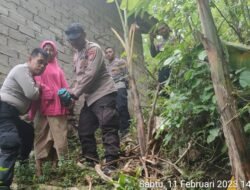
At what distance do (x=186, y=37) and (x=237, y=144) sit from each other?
1.45 meters

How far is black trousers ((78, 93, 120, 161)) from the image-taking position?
3318 mm

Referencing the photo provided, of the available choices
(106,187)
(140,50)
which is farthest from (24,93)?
(140,50)

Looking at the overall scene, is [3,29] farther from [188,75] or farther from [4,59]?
[188,75]

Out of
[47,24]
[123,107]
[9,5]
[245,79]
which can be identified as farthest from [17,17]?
[245,79]

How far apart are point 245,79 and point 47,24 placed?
3.85 meters

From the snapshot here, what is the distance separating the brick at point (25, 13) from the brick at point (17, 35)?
1.11ft

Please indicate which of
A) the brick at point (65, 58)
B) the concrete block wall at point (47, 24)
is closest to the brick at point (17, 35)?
the concrete block wall at point (47, 24)

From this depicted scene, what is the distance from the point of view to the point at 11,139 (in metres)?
2.91

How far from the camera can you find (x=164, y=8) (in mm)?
3512

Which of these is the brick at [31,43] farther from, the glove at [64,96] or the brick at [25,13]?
the glove at [64,96]

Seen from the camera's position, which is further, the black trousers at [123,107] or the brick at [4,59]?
the black trousers at [123,107]

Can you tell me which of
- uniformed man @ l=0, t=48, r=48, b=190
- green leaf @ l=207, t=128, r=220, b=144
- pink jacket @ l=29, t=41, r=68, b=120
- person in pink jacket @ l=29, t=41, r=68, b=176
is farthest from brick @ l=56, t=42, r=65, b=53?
green leaf @ l=207, t=128, r=220, b=144

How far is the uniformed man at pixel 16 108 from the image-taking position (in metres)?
2.87

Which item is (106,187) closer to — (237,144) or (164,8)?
(237,144)
